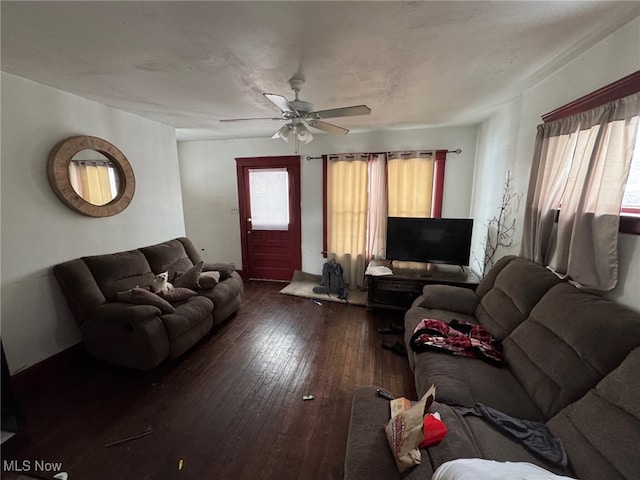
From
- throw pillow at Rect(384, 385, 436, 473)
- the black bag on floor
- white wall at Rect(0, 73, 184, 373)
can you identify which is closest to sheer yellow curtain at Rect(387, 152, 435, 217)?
the black bag on floor

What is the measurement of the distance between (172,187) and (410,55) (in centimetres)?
331

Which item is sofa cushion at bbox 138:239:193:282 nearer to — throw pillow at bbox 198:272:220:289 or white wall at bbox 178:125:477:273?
throw pillow at bbox 198:272:220:289

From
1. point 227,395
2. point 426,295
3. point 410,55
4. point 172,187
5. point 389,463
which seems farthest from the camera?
point 172,187

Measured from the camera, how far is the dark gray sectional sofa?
40.6 inches

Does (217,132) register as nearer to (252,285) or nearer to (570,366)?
(252,285)

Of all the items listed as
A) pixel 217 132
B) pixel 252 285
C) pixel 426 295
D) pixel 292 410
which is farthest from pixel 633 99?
pixel 252 285

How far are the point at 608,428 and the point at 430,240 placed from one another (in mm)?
2355

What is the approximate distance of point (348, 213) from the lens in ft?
13.3

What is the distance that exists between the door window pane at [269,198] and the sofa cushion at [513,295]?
3.12 meters

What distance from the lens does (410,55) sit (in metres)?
1.66

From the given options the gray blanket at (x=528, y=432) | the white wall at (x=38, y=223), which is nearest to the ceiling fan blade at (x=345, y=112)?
the gray blanket at (x=528, y=432)

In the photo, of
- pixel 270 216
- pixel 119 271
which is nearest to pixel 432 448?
pixel 119 271

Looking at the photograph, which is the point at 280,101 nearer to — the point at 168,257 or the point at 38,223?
the point at 38,223

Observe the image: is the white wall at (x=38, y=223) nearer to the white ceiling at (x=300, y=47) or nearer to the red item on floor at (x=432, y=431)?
the white ceiling at (x=300, y=47)
